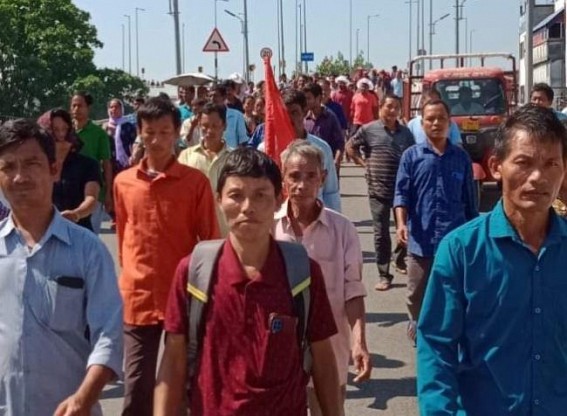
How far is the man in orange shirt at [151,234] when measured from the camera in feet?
Answer: 17.3

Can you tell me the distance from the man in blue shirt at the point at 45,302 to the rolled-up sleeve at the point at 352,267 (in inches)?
57.0

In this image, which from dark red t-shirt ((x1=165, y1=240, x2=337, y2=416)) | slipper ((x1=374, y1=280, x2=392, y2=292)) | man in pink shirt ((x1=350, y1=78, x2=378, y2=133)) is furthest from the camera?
man in pink shirt ((x1=350, y1=78, x2=378, y2=133))

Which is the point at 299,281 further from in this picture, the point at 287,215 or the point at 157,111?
the point at 157,111

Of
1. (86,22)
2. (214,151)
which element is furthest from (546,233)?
(86,22)

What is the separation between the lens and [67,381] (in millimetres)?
3498

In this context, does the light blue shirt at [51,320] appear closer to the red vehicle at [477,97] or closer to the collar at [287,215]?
the collar at [287,215]

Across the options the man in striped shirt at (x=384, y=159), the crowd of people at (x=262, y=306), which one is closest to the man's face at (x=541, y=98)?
the man in striped shirt at (x=384, y=159)

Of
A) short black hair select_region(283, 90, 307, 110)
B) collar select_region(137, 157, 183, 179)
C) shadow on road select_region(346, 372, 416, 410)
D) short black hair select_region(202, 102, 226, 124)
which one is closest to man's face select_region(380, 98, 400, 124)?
short black hair select_region(283, 90, 307, 110)

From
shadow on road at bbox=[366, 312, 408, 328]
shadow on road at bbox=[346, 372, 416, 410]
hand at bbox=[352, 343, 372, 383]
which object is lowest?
shadow on road at bbox=[346, 372, 416, 410]

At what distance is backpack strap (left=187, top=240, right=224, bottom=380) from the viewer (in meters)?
3.43

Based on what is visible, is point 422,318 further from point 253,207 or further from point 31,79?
point 31,79

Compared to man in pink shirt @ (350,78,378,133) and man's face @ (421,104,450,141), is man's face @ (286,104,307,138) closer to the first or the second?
man's face @ (421,104,450,141)

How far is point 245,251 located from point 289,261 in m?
0.14

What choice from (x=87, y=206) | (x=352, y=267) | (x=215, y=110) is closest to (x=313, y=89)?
(x=215, y=110)
